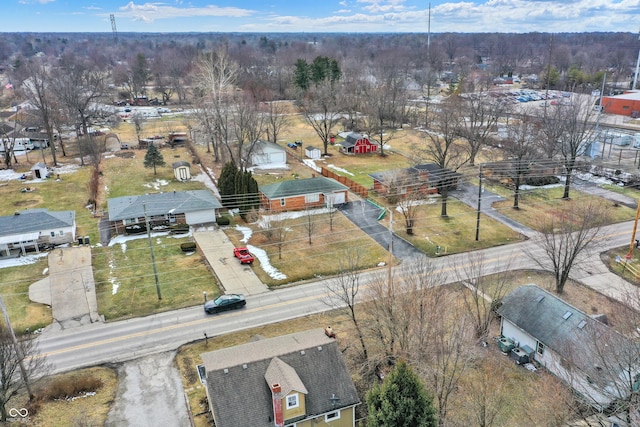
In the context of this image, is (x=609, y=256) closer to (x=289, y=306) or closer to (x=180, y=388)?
(x=289, y=306)

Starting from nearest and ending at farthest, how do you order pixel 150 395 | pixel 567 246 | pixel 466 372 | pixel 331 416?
1. pixel 331 416
2. pixel 150 395
3. pixel 466 372
4. pixel 567 246

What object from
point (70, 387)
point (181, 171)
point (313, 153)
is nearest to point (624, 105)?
point (313, 153)

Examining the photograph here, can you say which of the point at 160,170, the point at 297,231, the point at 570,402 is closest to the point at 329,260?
the point at 297,231

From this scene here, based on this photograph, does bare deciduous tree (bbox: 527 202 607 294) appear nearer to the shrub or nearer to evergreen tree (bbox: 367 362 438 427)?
evergreen tree (bbox: 367 362 438 427)

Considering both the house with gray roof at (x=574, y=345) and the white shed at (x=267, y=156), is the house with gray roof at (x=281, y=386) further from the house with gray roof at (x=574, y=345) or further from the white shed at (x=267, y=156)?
the white shed at (x=267, y=156)

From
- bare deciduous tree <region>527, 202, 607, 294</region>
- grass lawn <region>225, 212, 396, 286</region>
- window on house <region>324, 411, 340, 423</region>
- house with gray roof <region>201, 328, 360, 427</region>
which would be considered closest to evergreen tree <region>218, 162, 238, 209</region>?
grass lawn <region>225, 212, 396, 286</region>

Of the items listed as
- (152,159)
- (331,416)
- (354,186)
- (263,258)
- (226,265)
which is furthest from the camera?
(152,159)

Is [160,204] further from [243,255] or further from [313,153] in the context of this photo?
[313,153]
